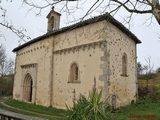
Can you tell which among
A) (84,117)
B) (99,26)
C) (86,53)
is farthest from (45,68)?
(84,117)

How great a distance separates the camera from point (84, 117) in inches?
145

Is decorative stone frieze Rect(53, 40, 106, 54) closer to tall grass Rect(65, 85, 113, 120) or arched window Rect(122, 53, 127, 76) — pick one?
arched window Rect(122, 53, 127, 76)

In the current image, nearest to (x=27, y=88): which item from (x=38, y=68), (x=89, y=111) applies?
(x=38, y=68)

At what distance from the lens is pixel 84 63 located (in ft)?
37.5

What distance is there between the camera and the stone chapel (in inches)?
417

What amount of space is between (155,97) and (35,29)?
1267 centimetres

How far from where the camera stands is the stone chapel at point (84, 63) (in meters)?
10.6

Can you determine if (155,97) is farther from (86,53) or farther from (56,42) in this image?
(56,42)

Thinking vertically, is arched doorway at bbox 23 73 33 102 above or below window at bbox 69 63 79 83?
below

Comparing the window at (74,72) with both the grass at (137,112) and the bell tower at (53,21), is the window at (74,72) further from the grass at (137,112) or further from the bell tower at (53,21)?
the bell tower at (53,21)

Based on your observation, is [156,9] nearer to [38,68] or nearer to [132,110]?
[132,110]

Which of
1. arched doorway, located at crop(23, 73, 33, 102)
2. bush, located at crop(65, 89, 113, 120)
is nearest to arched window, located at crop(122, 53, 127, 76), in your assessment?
bush, located at crop(65, 89, 113, 120)

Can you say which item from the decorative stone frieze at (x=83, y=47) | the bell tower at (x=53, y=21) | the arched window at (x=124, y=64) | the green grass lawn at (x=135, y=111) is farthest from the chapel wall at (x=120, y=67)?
the bell tower at (x=53, y=21)

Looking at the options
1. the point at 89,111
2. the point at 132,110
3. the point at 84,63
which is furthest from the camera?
the point at 84,63
